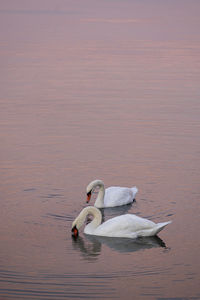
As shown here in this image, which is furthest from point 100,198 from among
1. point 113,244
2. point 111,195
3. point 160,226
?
point 160,226

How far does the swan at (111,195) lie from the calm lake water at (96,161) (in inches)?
6.4

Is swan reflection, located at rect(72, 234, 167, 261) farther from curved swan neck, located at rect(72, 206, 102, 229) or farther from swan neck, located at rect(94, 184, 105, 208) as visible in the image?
swan neck, located at rect(94, 184, 105, 208)

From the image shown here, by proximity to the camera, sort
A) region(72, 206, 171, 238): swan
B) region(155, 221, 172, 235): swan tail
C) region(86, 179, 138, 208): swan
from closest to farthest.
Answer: region(155, 221, 172, 235): swan tail
region(72, 206, 171, 238): swan
region(86, 179, 138, 208): swan

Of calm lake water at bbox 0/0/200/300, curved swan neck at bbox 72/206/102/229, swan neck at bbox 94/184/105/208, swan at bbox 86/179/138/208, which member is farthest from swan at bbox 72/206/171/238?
swan neck at bbox 94/184/105/208

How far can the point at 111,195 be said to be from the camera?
12.7 m

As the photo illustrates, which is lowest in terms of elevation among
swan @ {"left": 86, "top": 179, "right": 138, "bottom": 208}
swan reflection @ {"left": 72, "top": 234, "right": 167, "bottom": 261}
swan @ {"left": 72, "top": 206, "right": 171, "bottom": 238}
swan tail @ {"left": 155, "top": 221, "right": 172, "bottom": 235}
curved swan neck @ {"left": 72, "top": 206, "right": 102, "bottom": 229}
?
swan reflection @ {"left": 72, "top": 234, "right": 167, "bottom": 261}

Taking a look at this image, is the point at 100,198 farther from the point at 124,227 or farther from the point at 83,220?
the point at 124,227

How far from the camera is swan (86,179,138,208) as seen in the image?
12.5m

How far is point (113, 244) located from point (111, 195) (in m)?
2.04

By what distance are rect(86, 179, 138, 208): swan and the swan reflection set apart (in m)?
1.54

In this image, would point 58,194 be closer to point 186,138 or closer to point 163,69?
point 186,138

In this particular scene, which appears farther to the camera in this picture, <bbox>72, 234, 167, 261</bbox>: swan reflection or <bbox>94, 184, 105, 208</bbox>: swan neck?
<bbox>94, 184, 105, 208</bbox>: swan neck

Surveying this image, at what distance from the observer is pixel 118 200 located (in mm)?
12758

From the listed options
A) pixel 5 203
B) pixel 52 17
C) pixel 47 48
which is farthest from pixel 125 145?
pixel 52 17
